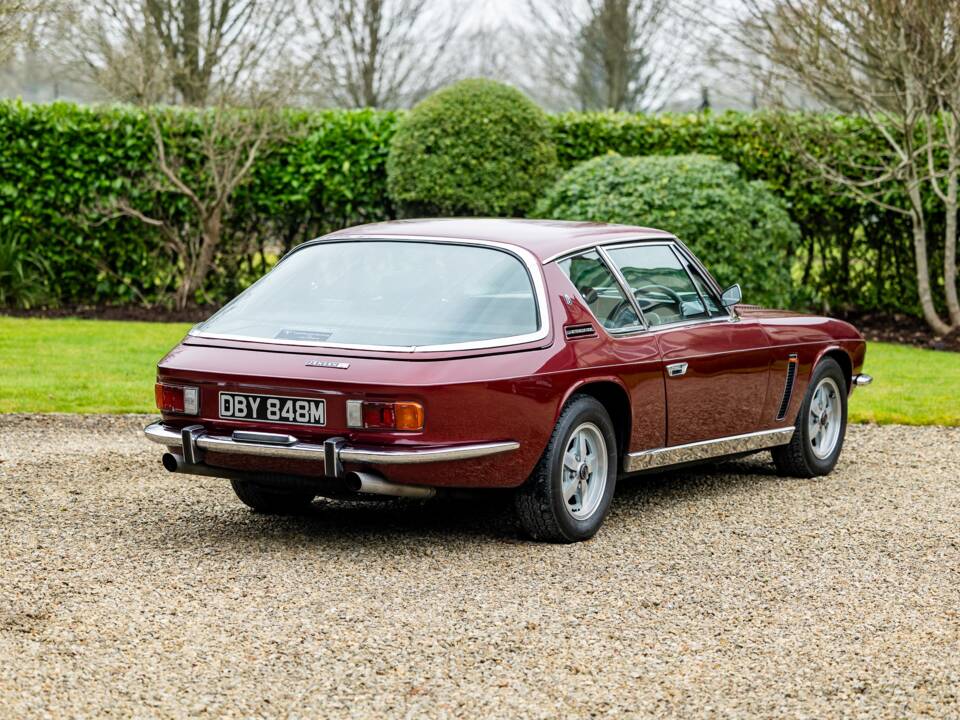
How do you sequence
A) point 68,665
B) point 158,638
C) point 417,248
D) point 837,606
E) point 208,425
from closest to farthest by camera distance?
point 68,665 → point 158,638 → point 837,606 → point 208,425 → point 417,248

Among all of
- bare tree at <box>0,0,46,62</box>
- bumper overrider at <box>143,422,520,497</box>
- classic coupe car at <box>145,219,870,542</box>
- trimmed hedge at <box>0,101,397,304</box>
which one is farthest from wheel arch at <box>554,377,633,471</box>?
trimmed hedge at <box>0,101,397,304</box>

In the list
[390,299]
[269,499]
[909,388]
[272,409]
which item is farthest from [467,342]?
[909,388]

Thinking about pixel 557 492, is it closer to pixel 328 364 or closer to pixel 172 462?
pixel 328 364

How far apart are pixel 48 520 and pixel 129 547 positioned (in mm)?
731

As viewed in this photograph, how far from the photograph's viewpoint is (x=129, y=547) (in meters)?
6.25

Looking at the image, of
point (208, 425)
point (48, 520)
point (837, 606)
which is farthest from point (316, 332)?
point (837, 606)

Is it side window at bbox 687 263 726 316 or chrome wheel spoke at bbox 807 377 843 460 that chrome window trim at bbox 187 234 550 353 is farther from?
chrome wheel spoke at bbox 807 377 843 460

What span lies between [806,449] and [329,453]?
11.4ft

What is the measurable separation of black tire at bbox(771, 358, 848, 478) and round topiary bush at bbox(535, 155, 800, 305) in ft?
20.7

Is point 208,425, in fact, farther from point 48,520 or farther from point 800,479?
point 800,479

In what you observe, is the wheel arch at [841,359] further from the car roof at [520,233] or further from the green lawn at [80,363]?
the green lawn at [80,363]

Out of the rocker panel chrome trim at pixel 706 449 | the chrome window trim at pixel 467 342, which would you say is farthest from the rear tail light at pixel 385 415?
the rocker panel chrome trim at pixel 706 449

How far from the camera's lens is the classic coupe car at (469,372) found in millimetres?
5863

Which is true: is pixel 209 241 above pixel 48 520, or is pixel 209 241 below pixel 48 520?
above
